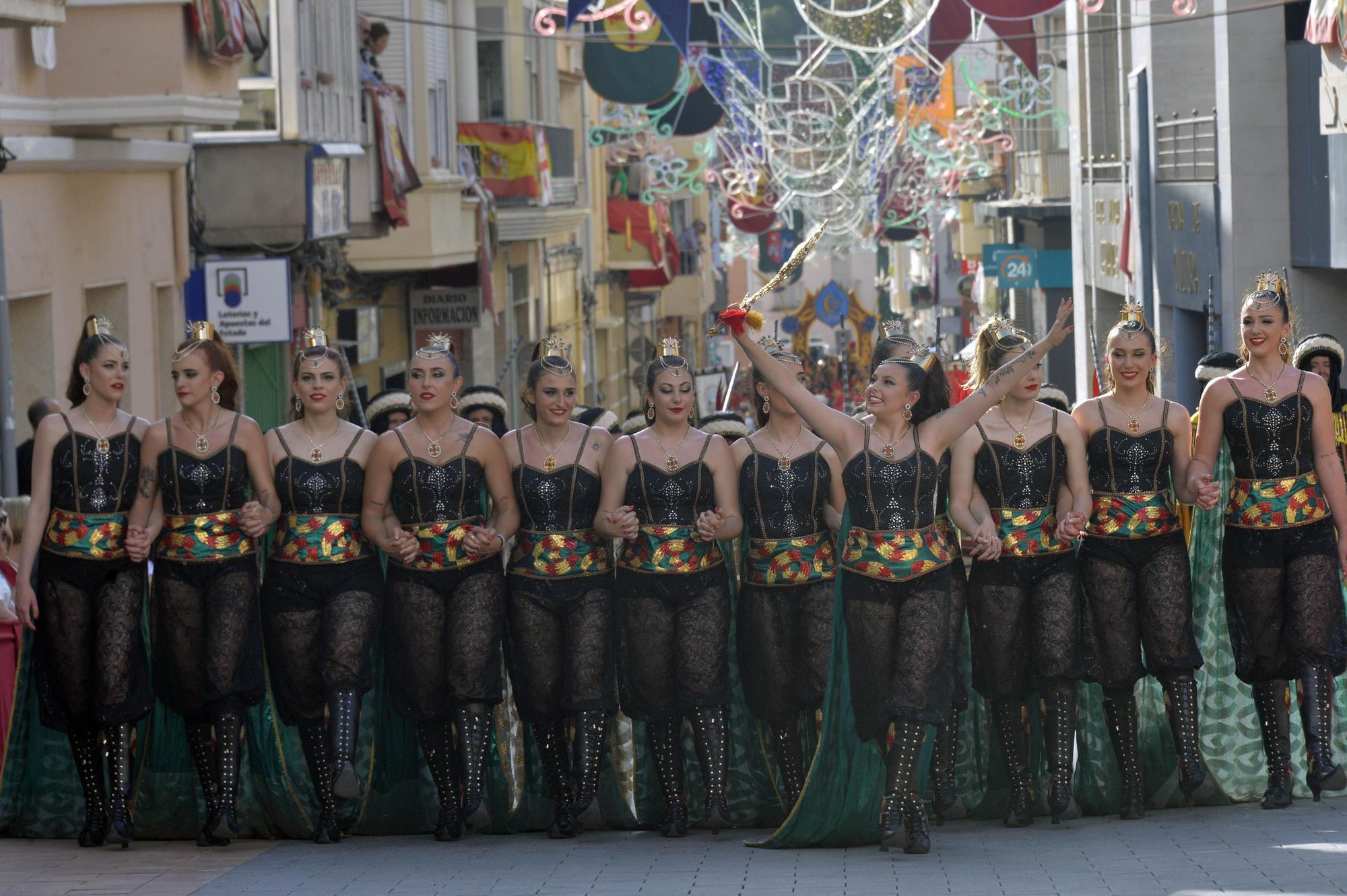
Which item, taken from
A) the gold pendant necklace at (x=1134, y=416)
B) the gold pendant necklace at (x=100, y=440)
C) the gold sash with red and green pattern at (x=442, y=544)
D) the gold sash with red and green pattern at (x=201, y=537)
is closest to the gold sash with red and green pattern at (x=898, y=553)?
the gold pendant necklace at (x=1134, y=416)

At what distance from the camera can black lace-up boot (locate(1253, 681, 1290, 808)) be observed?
7.77m

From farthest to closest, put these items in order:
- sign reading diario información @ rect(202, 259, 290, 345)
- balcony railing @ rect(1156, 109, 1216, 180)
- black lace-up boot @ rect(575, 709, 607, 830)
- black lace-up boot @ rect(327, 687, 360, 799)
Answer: balcony railing @ rect(1156, 109, 1216, 180)
sign reading diario información @ rect(202, 259, 290, 345)
black lace-up boot @ rect(575, 709, 607, 830)
black lace-up boot @ rect(327, 687, 360, 799)

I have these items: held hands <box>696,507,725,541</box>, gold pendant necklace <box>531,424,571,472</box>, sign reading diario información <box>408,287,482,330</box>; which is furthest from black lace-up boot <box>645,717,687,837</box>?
sign reading diario información <box>408,287,482,330</box>

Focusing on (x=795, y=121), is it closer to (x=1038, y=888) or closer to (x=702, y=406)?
(x=702, y=406)

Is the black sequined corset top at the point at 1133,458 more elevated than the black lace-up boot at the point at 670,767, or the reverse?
the black sequined corset top at the point at 1133,458

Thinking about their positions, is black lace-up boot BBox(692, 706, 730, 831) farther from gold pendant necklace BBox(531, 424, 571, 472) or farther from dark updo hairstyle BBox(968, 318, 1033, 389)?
dark updo hairstyle BBox(968, 318, 1033, 389)

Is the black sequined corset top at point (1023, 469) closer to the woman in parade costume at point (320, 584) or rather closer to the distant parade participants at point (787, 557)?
the distant parade participants at point (787, 557)

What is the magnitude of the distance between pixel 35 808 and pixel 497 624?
1.89m

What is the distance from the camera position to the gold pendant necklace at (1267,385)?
779 centimetres

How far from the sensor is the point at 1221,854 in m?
6.71

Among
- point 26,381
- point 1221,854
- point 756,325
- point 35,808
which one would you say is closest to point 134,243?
point 26,381

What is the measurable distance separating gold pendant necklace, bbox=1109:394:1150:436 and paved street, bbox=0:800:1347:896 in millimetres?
1421

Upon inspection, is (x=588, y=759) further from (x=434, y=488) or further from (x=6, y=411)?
(x=6, y=411)

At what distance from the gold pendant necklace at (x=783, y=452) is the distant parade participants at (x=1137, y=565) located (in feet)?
3.55
